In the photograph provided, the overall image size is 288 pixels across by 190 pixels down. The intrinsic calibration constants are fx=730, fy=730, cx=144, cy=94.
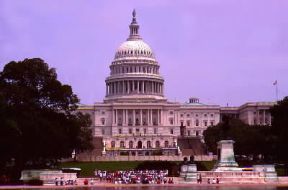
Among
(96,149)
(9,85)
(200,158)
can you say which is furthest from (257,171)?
(96,149)

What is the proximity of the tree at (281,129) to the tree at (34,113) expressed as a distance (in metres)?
25.2

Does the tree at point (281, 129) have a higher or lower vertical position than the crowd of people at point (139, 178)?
higher

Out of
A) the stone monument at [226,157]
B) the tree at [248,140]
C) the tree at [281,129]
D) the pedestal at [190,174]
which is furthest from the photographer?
the tree at [248,140]

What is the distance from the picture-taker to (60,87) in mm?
76812

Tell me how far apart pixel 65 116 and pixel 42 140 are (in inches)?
323

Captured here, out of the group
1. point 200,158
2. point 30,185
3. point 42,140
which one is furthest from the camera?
point 200,158

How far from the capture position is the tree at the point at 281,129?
290 ft

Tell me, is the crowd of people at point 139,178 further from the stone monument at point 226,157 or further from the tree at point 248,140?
the tree at point 248,140

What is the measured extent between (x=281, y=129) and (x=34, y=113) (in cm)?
3371

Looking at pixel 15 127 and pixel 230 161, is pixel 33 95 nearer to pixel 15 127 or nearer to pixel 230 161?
pixel 15 127

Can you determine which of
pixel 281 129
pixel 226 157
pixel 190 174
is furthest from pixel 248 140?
pixel 190 174

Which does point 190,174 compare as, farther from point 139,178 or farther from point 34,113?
point 34,113

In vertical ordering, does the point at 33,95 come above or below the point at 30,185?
above

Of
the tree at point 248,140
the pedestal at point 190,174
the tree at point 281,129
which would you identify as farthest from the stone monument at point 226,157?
the tree at point 248,140
